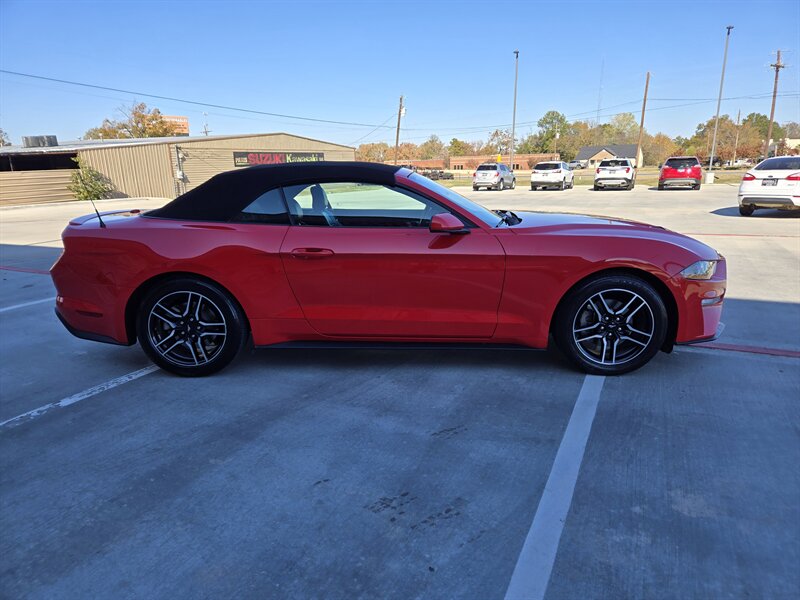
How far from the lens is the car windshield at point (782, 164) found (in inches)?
525

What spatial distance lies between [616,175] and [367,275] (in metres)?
30.0

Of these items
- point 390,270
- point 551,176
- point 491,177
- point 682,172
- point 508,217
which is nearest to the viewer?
point 390,270

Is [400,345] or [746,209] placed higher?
[746,209]

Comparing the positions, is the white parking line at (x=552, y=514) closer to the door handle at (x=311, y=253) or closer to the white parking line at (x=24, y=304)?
the door handle at (x=311, y=253)

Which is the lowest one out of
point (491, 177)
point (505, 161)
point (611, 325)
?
point (611, 325)

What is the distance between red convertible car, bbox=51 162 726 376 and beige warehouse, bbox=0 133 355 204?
99.0 feet

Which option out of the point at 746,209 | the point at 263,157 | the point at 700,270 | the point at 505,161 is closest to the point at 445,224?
the point at 700,270

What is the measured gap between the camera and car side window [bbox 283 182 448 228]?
3.77 m

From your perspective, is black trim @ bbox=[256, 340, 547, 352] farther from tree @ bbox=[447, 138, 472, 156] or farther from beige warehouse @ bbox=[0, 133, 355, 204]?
tree @ bbox=[447, 138, 472, 156]

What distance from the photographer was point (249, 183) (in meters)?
3.90

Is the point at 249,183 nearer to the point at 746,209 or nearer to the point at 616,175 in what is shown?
→ the point at 746,209

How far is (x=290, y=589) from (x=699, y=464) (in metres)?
2.09

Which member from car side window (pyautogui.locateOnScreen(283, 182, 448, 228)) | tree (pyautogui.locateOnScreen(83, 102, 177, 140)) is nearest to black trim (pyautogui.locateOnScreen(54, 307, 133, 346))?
car side window (pyautogui.locateOnScreen(283, 182, 448, 228))

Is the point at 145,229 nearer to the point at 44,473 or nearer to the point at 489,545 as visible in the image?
the point at 44,473
